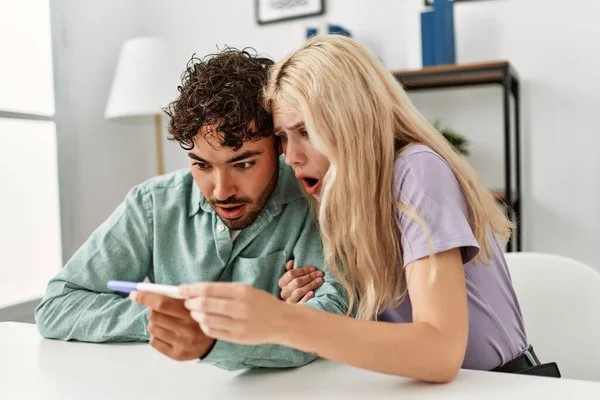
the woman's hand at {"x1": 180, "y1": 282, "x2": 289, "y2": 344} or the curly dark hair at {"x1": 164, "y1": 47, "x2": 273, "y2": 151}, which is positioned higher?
the curly dark hair at {"x1": 164, "y1": 47, "x2": 273, "y2": 151}

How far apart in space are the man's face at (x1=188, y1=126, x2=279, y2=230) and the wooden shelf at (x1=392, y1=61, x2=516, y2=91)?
1155 millimetres

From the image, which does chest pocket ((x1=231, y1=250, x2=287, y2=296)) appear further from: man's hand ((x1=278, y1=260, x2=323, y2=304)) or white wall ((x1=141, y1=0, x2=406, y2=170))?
white wall ((x1=141, y1=0, x2=406, y2=170))

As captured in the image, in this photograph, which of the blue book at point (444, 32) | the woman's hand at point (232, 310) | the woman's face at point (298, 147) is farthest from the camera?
the blue book at point (444, 32)

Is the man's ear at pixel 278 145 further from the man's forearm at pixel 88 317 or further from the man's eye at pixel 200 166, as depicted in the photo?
the man's forearm at pixel 88 317

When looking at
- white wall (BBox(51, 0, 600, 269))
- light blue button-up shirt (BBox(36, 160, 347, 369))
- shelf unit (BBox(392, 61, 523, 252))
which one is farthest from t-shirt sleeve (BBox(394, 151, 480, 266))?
white wall (BBox(51, 0, 600, 269))

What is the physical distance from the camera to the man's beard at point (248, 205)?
1222mm

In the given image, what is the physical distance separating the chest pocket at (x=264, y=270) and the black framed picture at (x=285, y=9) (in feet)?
6.28

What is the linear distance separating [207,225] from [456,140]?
1454 millimetres

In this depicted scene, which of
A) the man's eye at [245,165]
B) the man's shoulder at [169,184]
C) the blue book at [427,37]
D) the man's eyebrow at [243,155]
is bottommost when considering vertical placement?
the man's shoulder at [169,184]

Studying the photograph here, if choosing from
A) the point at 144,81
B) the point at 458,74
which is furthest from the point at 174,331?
the point at 144,81

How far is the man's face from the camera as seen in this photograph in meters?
1.19

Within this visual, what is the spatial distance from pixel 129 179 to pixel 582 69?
2078mm

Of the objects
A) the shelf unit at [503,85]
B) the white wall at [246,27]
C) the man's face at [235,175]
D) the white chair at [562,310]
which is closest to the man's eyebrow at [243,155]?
the man's face at [235,175]

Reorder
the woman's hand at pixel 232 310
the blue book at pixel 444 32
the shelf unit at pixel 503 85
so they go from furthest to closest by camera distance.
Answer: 1. the blue book at pixel 444 32
2. the shelf unit at pixel 503 85
3. the woman's hand at pixel 232 310
